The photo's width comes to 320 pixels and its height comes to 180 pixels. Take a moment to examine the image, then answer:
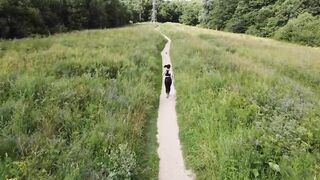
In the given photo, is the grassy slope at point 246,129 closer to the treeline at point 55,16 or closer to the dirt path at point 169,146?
the dirt path at point 169,146

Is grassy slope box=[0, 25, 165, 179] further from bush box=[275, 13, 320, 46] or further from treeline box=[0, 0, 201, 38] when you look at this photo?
bush box=[275, 13, 320, 46]

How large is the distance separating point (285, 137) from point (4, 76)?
9960 millimetres

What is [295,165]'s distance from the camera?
22.6 feet

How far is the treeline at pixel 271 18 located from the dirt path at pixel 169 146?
51.3m

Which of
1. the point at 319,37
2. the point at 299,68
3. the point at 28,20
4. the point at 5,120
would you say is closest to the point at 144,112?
the point at 5,120

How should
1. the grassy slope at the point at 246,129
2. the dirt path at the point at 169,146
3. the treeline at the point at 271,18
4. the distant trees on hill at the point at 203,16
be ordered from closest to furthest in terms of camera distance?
the grassy slope at the point at 246,129
the dirt path at the point at 169,146
the distant trees on hill at the point at 203,16
the treeline at the point at 271,18

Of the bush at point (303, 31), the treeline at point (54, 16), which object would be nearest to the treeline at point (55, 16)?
the treeline at point (54, 16)

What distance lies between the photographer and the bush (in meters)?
57.5

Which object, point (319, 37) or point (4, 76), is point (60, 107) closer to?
point (4, 76)

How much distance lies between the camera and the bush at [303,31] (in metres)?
57.5

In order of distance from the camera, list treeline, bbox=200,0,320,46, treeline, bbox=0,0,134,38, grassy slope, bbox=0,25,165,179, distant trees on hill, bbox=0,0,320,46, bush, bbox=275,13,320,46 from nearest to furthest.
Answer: grassy slope, bbox=0,25,165,179
treeline, bbox=0,0,134,38
distant trees on hill, bbox=0,0,320,46
bush, bbox=275,13,320,46
treeline, bbox=200,0,320,46

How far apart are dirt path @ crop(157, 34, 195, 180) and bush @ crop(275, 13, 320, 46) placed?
166ft

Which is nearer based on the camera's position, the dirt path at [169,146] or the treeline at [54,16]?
the dirt path at [169,146]

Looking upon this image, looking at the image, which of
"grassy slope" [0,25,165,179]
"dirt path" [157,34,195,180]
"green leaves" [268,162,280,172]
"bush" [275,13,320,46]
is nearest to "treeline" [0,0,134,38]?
"grassy slope" [0,25,165,179]
